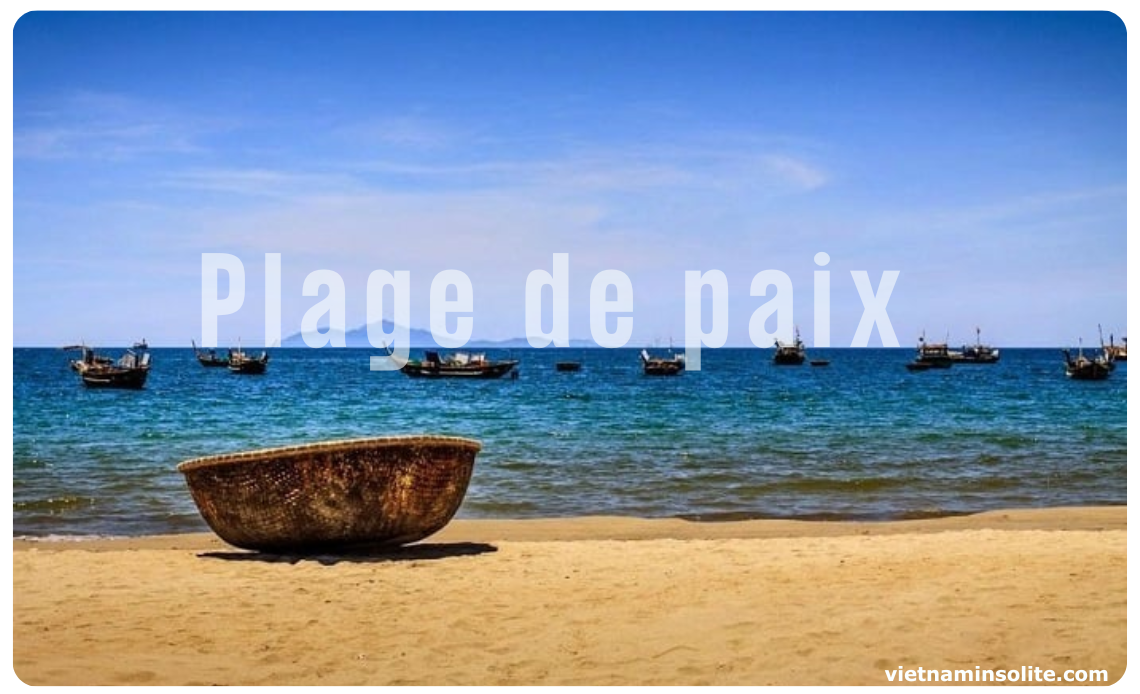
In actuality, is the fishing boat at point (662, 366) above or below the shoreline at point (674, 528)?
above

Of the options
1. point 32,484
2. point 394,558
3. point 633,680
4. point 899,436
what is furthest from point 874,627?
point 899,436

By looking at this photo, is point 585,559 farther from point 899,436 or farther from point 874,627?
point 899,436

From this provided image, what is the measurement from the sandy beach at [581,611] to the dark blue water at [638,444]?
4.57 meters

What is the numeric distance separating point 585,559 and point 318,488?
2186mm

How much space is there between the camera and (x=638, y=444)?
2442cm

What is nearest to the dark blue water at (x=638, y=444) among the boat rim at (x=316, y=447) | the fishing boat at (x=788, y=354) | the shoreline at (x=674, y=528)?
the shoreline at (x=674, y=528)

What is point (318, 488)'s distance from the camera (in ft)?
29.1

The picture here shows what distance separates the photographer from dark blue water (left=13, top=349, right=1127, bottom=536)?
Result: 600 inches

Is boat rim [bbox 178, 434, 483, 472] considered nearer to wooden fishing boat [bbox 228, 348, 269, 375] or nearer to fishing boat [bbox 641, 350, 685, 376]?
wooden fishing boat [bbox 228, 348, 269, 375]

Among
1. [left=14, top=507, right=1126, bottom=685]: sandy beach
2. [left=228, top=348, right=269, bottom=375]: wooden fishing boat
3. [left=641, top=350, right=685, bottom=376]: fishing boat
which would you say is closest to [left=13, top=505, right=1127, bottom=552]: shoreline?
[left=14, top=507, right=1126, bottom=685]: sandy beach

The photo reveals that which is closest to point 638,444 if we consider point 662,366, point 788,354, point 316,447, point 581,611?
point 316,447

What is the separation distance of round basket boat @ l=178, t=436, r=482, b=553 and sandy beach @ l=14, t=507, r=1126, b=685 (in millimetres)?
219

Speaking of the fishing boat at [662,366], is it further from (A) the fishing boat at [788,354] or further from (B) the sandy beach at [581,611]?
(B) the sandy beach at [581,611]

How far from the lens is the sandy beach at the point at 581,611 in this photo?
574cm
